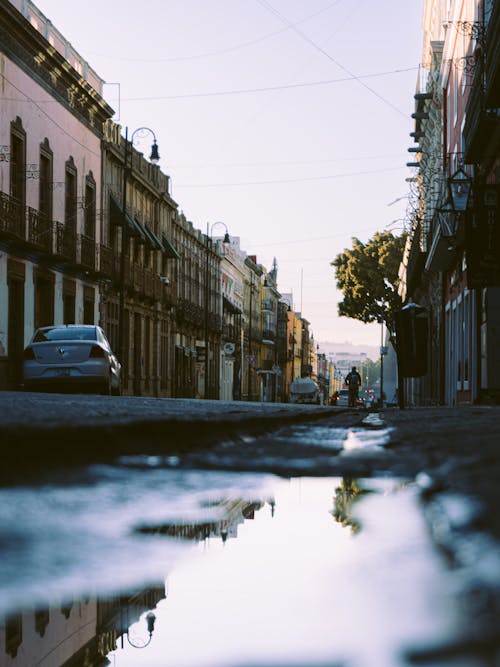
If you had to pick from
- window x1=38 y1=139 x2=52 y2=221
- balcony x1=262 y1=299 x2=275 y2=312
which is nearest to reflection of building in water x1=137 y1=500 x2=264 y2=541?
window x1=38 y1=139 x2=52 y2=221

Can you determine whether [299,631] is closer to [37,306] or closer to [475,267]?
[475,267]

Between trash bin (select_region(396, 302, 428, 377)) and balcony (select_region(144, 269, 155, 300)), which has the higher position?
balcony (select_region(144, 269, 155, 300))

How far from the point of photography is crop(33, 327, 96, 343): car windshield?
56.8 feet

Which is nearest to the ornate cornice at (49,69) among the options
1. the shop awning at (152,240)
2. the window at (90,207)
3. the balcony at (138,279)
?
the window at (90,207)

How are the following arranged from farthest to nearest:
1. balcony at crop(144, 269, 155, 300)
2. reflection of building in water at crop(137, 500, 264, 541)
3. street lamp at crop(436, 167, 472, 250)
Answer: balcony at crop(144, 269, 155, 300) → street lamp at crop(436, 167, 472, 250) → reflection of building in water at crop(137, 500, 264, 541)

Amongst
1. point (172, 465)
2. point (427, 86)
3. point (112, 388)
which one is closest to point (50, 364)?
point (112, 388)

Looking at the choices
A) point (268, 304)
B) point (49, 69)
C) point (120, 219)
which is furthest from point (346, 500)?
point (268, 304)

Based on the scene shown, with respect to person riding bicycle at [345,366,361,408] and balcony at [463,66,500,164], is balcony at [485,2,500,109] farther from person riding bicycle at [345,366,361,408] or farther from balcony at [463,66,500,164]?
person riding bicycle at [345,366,361,408]

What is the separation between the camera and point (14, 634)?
630mm

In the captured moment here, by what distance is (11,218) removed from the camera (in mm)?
26141

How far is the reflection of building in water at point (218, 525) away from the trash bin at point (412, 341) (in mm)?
12062

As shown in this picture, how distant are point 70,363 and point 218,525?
1615 centimetres

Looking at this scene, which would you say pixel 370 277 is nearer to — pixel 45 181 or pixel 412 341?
pixel 45 181

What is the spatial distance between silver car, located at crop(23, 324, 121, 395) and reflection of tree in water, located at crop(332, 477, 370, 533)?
15828mm
